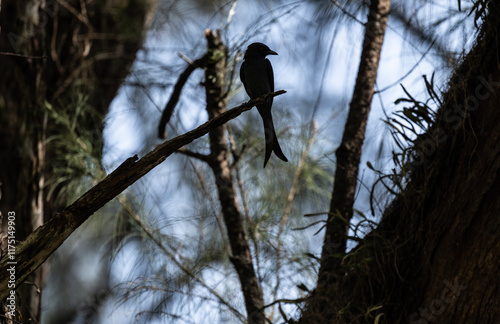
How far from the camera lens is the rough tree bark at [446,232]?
1238 millimetres

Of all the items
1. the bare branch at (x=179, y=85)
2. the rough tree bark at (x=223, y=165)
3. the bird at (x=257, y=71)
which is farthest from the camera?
the bare branch at (x=179, y=85)

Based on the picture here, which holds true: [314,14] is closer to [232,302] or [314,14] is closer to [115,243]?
[232,302]

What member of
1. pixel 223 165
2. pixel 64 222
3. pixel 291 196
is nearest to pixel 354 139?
pixel 223 165

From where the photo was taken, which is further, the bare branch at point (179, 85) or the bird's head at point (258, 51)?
the bare branch at point (179, 85)

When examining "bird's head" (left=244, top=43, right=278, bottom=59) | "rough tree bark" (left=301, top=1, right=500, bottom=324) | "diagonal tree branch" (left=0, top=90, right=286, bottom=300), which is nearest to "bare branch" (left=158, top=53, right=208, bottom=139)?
"bird's head" (left=244, top=43, right=278, bottom=59)

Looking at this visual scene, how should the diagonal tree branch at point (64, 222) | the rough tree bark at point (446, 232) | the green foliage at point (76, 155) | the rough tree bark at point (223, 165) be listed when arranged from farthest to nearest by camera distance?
1. the green foliage at point (76, 155)
2. the rough tree bark at point (223, 165)
3. the rough tree bark at point (446, 232)
4. the diagonal tree branch at point (64, 222)

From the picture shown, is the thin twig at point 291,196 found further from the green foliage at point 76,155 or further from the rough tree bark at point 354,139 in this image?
the green foliage at point 76,155

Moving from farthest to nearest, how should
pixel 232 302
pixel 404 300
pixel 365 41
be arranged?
pixel 232 302 < pixel 365 41 < pixel 404 300

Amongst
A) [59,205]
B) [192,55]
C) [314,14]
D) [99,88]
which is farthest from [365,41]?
[99,88]

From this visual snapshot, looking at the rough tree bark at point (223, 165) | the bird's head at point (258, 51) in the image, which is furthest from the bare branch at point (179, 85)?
the bird's head at point (258, 51)

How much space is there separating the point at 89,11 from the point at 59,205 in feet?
5.01

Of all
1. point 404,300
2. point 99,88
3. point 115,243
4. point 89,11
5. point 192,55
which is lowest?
point 404,300

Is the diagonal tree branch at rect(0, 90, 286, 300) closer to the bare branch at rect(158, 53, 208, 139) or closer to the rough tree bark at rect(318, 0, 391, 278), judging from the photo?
the rough tree bark at rect(318, 0, 391, 278)

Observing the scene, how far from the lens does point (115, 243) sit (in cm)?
246
